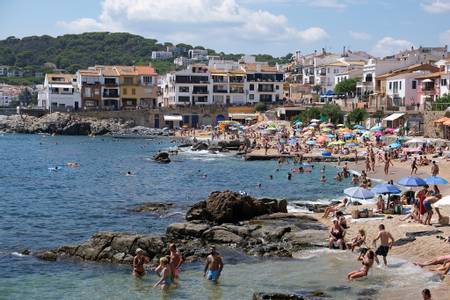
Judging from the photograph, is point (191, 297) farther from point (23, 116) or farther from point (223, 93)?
point (23, 116)

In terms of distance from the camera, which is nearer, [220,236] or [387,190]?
[220,236]

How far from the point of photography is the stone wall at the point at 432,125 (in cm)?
6206

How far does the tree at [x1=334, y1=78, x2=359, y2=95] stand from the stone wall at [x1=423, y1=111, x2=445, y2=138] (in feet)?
109

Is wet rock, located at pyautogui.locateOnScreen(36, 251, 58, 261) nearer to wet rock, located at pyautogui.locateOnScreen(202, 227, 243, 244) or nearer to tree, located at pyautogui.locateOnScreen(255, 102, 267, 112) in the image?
wet rock, located at pyautogui.locateOnScreen(202, 227, 243, 244)

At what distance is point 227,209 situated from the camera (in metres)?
29.9

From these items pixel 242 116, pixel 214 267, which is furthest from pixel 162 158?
pixel 214 267

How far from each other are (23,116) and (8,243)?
92.4 metres

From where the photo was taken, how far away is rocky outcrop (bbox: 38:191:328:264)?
23969mm

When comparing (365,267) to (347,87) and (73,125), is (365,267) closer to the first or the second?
(347,87)

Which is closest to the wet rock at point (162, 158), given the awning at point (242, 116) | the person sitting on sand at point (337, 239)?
the person sitting on sand at point (337, 239)

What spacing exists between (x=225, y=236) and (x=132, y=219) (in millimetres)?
8161

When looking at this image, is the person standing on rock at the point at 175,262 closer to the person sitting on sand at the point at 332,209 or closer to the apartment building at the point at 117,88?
the person sitting on sand at the point at 332,209

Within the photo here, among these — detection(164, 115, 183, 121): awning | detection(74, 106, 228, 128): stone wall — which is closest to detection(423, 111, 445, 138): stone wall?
detection(74, 106, 228, 128): stone wall

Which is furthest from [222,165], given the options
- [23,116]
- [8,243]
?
[23,116]
